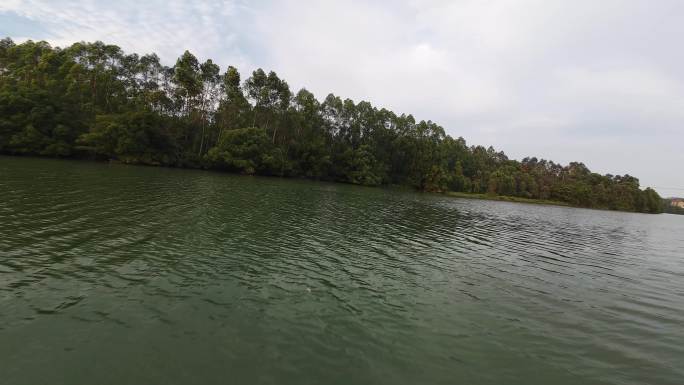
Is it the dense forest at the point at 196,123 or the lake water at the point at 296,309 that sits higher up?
the dense forest at the point at 196,123

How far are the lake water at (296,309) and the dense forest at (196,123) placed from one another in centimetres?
6324

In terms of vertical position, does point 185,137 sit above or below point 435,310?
above

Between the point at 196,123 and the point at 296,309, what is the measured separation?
9934cm

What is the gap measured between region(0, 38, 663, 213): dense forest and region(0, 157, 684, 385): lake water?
207ft

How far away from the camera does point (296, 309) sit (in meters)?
11.1

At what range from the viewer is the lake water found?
→ 7898 mm

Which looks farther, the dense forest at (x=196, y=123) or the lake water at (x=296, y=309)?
the dense forest at (x=196, y=123)

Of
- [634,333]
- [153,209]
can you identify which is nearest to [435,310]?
[634,333]

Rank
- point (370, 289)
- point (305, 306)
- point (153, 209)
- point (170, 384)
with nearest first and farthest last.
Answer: point (170, 384), point (305, 306), point (370, 289), point (153, 209)

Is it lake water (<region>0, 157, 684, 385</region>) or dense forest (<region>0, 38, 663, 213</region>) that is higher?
dense forest (<region>0, 38, 663, 213</region>)

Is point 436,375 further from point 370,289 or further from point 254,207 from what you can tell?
point 254,207

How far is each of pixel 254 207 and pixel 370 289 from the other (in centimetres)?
2098

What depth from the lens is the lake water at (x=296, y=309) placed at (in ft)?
25.9

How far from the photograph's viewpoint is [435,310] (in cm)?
1244
